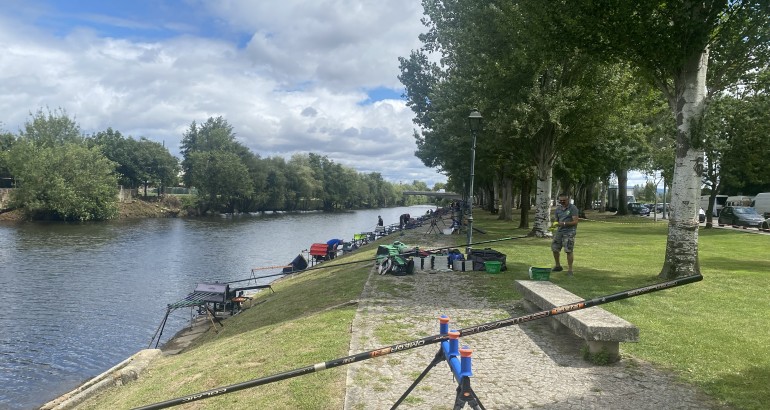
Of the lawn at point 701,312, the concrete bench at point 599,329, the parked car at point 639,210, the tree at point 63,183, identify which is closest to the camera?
the lawn at point 701,312

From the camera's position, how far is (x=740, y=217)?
127ft

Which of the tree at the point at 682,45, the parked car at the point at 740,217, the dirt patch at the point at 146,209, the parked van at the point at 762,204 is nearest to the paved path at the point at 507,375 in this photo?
the tree at the point at 682,45

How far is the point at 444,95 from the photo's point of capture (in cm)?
3069

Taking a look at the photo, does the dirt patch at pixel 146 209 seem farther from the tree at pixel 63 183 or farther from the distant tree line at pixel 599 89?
the distant tree line at pixel 599 89

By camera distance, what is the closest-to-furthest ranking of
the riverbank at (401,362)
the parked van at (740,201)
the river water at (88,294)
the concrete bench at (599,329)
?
the riverbank at (401,362), the concrete bench at (599,329), the river water at (88,294), the parked van at (740,201)

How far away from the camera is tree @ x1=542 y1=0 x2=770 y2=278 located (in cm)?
1254

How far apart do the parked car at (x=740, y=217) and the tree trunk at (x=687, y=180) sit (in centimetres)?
2994

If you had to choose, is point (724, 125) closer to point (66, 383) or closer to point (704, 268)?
point (704, 268)

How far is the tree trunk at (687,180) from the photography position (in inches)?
496

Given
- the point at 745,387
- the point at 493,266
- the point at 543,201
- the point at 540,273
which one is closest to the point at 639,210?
the point at 543,201

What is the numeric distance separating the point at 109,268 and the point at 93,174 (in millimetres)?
51943

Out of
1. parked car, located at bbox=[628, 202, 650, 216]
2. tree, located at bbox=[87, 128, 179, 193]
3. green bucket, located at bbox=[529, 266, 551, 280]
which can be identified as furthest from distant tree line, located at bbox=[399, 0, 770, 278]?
tree, located at bbox=[87, 128, 179, 193]

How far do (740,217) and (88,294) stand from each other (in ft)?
142

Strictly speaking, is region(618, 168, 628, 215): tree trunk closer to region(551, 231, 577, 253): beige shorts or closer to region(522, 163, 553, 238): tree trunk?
region(522, 163, 553, 238): tree trunk
